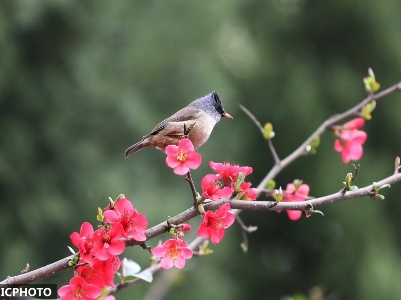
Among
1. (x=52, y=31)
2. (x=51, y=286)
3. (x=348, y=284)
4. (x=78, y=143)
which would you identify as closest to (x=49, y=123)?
(x=78, y=143)

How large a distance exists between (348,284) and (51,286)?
22.3 feet

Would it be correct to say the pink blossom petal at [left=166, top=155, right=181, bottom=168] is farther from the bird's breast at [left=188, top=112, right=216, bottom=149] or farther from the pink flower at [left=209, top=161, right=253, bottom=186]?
the bird's breast at [left=188, top=112, right=216, bottom=149]

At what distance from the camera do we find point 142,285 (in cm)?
738

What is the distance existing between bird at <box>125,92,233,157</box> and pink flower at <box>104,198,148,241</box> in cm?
59

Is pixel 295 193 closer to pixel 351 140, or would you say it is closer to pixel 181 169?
pixel 351 140

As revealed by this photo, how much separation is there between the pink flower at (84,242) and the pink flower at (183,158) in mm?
228

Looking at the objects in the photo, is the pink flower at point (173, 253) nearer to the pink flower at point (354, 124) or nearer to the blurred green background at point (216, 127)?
the pink flower at point (354, 124)

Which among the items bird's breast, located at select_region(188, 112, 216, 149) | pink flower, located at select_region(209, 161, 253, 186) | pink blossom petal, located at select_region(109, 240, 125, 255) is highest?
bird's breast, located at select_region(188, 112, 216, 149)

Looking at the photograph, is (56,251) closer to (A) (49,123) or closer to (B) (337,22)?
(A) (49,123)

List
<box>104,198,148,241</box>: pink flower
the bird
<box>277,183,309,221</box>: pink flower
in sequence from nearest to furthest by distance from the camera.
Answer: <box>104,198,148,241</box>: pink flower < <box>277,183,309,221</box>: pink flower < the bird

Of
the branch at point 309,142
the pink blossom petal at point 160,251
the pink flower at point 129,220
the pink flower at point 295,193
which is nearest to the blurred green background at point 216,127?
the branch at point 309,142

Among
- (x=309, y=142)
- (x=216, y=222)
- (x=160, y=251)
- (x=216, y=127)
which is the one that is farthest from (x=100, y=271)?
(x=216, y=127)

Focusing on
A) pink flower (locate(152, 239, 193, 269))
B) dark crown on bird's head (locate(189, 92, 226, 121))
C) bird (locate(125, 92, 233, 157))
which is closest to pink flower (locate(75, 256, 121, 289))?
pink flower (locate(152, 239, 193, 269))

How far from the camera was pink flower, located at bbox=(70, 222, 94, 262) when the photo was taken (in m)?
1.65
